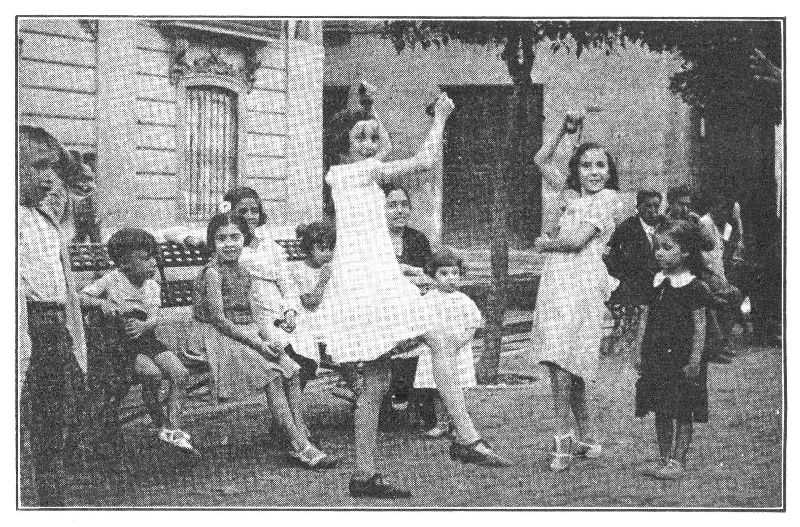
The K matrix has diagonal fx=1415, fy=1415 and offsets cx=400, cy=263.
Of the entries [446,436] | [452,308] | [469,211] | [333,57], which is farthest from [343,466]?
[333,57]

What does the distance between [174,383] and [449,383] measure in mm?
1735

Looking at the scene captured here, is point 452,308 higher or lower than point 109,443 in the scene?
higher

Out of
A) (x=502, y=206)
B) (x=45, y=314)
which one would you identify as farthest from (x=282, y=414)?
(x=502, y=206)

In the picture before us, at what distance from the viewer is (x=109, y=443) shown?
896 cm

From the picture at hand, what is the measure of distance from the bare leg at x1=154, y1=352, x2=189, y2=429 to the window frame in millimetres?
894

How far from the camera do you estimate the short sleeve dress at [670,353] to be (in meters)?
8.94

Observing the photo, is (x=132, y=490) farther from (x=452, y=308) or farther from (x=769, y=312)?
(x=769, y=312)

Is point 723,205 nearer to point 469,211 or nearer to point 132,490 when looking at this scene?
point 469,211

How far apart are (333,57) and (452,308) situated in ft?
5.73

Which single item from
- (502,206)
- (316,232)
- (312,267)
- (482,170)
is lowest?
(312,267)

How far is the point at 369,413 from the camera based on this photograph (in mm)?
8922

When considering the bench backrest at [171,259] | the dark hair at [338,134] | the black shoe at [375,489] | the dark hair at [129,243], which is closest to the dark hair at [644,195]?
the dark hair at [338,134]

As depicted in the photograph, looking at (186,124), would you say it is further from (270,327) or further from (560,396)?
(560,396)
